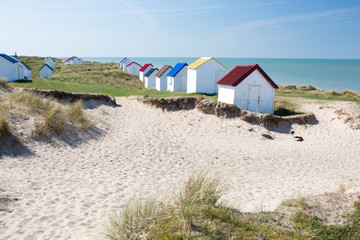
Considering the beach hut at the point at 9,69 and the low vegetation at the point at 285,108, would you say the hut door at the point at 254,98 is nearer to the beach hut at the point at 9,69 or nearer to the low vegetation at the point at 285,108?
the low vegetation at the point at 285,108

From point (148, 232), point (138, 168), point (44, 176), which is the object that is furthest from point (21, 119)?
point (148, 232)

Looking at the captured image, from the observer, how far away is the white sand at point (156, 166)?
598cm

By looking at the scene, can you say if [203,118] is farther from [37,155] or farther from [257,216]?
[257,216]

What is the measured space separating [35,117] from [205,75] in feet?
58.6

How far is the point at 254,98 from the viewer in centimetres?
2075

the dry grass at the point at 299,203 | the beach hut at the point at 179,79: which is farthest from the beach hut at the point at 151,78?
the dry grass at the point at 299,203

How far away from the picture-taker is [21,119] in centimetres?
1210

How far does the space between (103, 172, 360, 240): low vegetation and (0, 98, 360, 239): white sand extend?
56 cm

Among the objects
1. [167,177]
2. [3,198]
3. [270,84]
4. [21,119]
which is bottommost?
[167,177]

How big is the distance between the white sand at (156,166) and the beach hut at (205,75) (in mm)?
7998

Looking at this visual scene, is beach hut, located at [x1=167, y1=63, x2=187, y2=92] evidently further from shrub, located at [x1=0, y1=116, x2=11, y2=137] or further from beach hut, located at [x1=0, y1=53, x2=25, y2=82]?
shrub, located at [x1=0, y1=116, x2=11, y2=137]

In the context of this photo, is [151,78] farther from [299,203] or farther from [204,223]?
[204,223]

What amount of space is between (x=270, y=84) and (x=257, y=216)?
56.3 ft

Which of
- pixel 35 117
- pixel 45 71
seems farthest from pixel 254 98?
pixel 45 71
